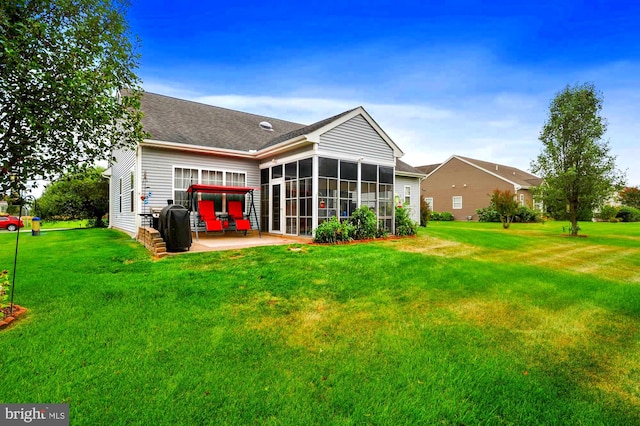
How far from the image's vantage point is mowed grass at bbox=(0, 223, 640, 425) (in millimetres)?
2371

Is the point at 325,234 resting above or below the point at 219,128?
A: below

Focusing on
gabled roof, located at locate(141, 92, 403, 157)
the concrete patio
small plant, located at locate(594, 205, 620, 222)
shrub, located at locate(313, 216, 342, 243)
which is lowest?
the concrete patio

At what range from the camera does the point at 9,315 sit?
150 inches

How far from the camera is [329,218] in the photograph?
10.7 m

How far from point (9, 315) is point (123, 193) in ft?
39.4

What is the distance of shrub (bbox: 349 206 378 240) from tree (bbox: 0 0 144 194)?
7.69 metres

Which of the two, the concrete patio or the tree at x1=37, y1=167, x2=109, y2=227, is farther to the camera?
the tree at x1=37, y1=167, x2=109, y2=227

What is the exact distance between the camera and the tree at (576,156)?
46.2ft

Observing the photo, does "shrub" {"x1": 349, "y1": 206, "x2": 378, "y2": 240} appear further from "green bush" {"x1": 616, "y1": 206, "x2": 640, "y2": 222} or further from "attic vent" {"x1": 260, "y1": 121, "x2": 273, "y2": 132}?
"green bush" {"x1": 616, "y1": 206, "x2": 640, "y2": 222}

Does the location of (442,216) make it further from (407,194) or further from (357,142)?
(357,142)

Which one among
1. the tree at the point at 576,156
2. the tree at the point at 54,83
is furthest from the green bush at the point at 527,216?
the tree at the point at 54,83

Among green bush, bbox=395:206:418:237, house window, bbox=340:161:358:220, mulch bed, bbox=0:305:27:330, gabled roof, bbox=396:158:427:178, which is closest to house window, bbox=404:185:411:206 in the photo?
gabled roof, bbox=396:158:427:178

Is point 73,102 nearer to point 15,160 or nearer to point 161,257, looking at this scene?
point 15,160

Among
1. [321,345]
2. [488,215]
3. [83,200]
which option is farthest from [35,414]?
[488,215]
